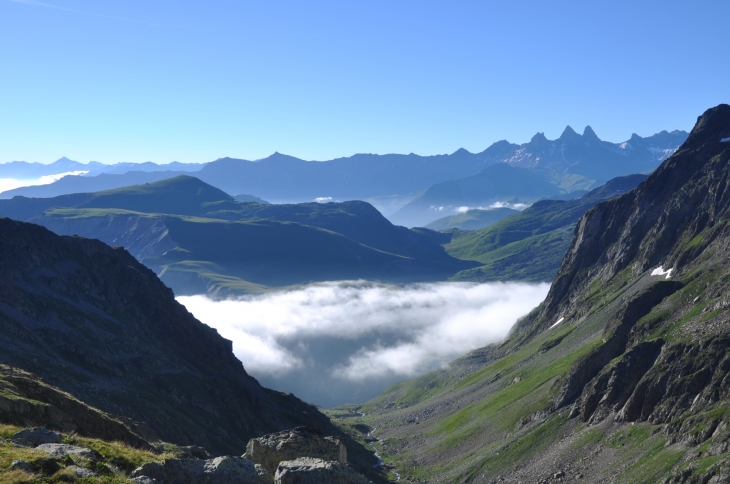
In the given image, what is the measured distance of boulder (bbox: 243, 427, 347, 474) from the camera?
1577 inches

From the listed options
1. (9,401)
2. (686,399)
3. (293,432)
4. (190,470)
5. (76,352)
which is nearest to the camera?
(190,470)

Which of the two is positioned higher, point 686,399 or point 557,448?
point 686,399

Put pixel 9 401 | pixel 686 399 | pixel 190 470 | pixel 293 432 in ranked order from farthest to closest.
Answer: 1. pixel 686 399
2. pixel 9 401
3. pixel 293 432
4. pixel 190 470

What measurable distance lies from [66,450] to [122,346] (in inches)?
4077

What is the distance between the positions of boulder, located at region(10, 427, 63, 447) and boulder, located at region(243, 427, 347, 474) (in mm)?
10835

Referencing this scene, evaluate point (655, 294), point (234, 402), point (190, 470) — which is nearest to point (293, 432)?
point (190, 470)

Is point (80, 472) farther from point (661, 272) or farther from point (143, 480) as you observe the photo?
point (661, 272)

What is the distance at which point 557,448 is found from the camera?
120 metres

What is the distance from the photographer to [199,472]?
96.3 ft

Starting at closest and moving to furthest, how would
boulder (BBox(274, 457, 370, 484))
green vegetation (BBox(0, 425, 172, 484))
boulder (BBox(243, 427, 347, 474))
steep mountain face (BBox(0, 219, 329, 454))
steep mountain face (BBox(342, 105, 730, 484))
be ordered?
1. green vegetation (BBox(0, 425, 172, 484))
2. boulder (BBox(274, 457, 370, 484))
3. boulder (BBox(243, 427, 347, 474))
4. steep mountain face (BBox(342, 105, 730, 484))
5. steep mountain face (BBox(0, 219, 329, 454))

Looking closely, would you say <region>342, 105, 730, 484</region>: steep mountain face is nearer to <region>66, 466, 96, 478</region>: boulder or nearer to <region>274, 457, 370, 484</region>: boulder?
<region>274, 457, 370, 484</region>: boulder

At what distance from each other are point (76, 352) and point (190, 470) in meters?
93.4

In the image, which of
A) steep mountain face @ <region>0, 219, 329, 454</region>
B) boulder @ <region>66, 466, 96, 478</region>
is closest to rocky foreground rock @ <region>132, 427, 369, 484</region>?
boulder @ <region>66, 466, 96, 478</region>

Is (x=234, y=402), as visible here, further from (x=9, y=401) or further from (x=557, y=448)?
(x=9, y=401)
